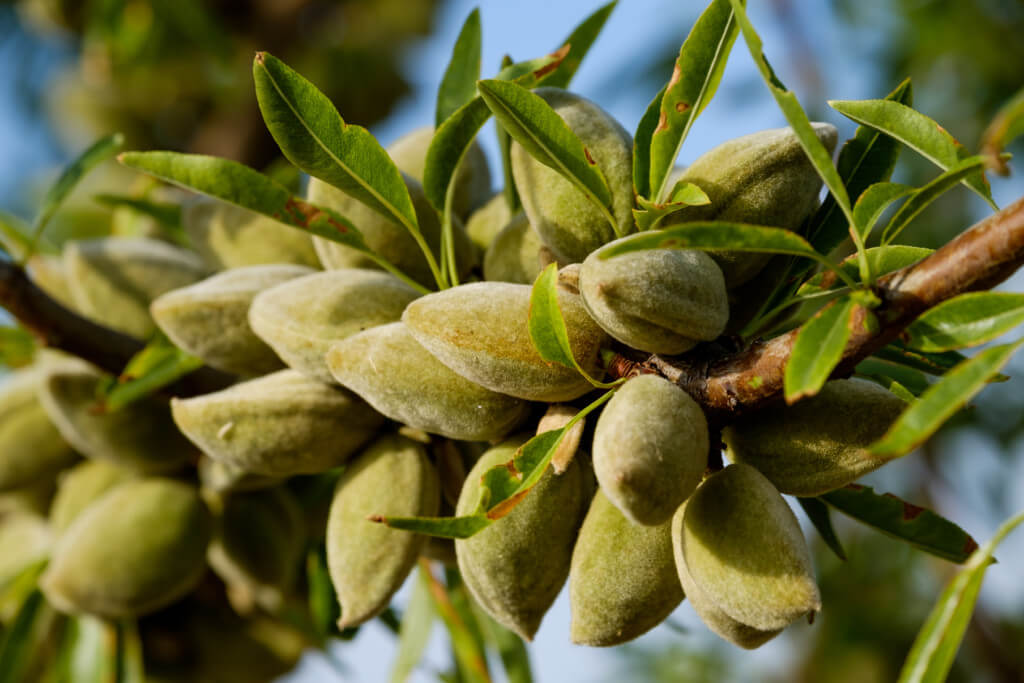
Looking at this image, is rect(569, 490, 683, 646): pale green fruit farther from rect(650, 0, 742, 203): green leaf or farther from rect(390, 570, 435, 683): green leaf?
rect(390, 570, 435, 683): green leaf

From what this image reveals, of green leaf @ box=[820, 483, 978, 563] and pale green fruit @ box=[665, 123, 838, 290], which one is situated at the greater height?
pale green fruit @ box=[665, 123, 838, 290]

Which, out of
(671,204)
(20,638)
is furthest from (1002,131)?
(20,638)

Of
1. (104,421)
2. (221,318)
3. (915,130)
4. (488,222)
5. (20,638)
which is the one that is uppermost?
(915,130)

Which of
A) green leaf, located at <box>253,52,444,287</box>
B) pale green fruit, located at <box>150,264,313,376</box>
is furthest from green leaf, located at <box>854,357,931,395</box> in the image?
pale green fruit, located at <box>150,264,313,376</box>

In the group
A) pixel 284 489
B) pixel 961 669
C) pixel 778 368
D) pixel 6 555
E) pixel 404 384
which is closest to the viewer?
pixel 778 368

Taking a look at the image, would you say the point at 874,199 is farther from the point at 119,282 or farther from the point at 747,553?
the point at 119,282

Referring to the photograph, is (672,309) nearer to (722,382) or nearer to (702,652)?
(722,382)

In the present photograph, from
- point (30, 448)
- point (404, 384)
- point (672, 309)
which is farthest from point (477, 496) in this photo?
point (30, 448)
